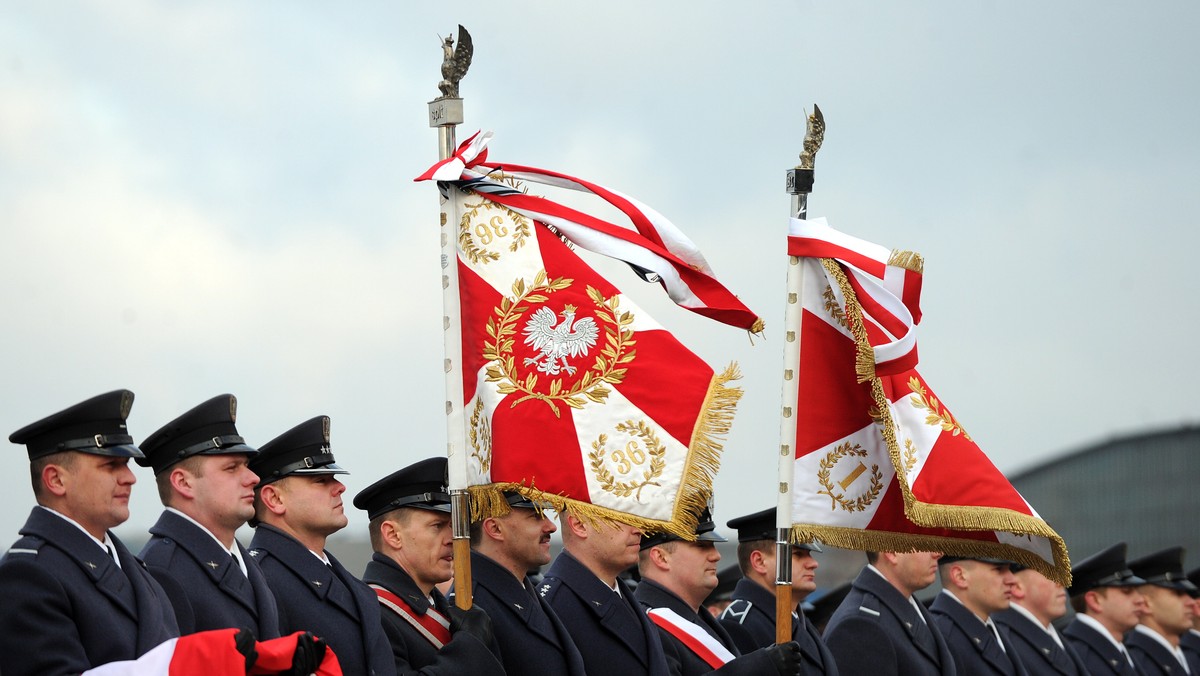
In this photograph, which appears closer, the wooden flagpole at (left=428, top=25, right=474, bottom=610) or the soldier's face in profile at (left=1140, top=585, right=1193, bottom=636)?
the wooden flagpole at (left=428, top=25, right=474, bottom=610)

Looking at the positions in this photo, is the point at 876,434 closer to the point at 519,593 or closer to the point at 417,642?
the point at 519,593

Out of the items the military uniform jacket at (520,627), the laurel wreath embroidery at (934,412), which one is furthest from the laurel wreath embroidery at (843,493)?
the military uniform jacket at (520,627)

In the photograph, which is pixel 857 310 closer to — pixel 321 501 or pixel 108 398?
pixel 321 501

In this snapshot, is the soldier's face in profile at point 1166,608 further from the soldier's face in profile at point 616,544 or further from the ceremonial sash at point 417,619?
the ceremonial sash at point 417,619

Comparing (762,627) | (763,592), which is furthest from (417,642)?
(763,592)

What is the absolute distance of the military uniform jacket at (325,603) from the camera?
22.2 ft

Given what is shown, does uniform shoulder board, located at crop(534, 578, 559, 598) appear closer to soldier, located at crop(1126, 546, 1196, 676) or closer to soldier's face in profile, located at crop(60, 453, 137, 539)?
soldier's face in profile, located at crop(60, 453, 137, 539)

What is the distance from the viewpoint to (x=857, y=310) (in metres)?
7.38

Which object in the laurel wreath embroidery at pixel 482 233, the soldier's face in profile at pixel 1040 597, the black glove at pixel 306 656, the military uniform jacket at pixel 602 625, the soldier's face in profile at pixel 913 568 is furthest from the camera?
the soldier's face in profile at pixel 1040 597

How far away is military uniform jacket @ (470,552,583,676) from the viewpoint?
7.27 m

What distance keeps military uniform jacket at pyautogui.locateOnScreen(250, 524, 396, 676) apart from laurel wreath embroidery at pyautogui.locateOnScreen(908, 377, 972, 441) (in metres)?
2.65

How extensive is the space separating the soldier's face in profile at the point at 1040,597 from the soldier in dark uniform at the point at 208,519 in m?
6.22

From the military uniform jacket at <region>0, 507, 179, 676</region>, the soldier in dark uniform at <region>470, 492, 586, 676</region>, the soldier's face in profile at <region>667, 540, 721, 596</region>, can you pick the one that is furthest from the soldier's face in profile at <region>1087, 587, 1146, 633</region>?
the military uniform jacket at <region>0, 507, 179, 676</region>

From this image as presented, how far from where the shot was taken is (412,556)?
7.55 metres
